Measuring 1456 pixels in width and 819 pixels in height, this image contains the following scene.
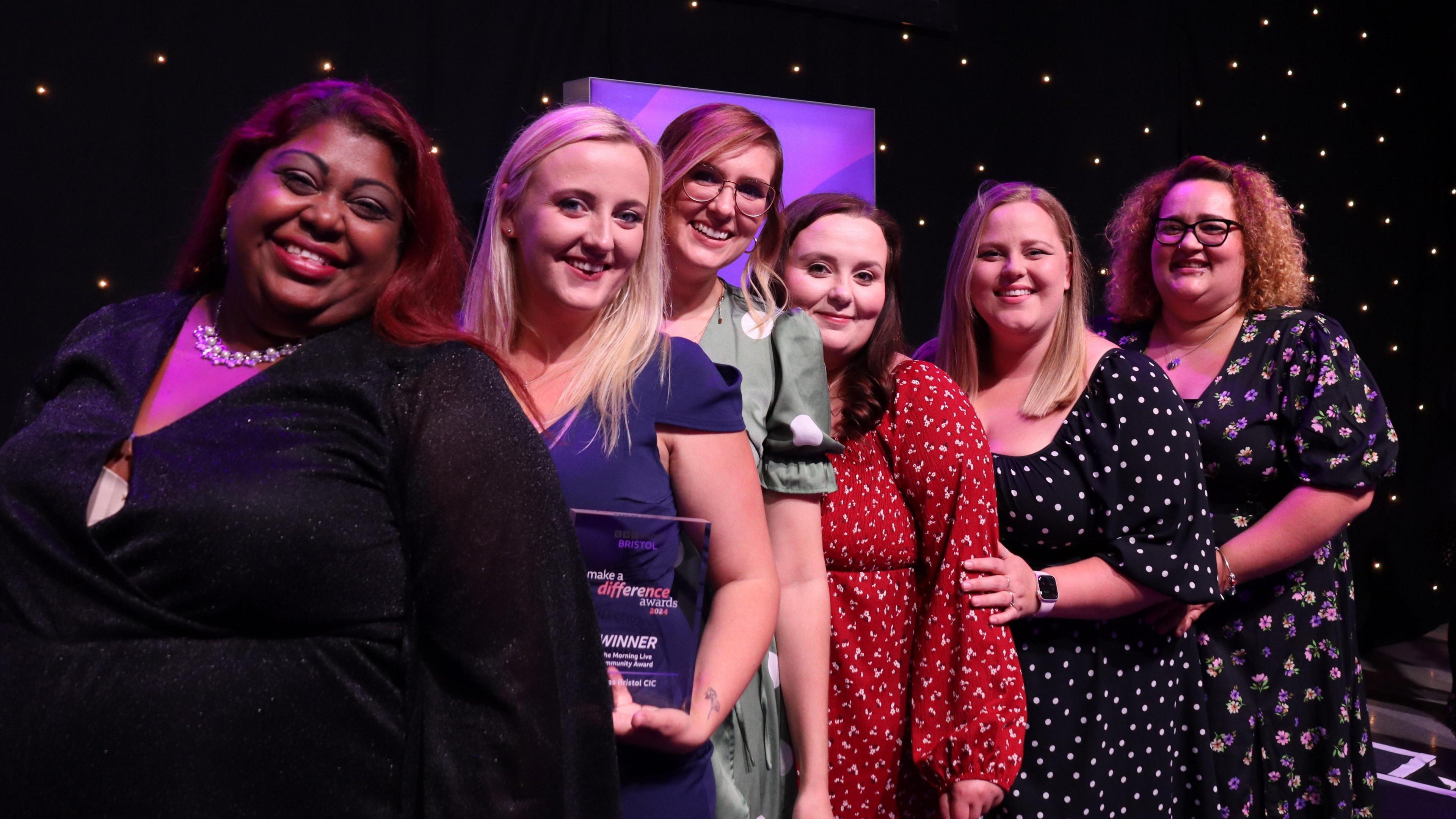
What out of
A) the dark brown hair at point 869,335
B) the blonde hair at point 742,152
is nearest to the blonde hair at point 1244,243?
the dark brown hair at point 869,335

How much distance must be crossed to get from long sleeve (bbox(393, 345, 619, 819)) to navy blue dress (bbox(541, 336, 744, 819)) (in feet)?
0.87

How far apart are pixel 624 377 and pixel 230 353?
0.46 m

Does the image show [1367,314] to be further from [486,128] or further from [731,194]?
[731,194]

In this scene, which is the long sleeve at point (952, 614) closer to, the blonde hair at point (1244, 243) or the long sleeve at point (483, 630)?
the long sleeve at point (483, 630)

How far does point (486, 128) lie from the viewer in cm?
368

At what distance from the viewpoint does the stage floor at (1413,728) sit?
12.3 feet

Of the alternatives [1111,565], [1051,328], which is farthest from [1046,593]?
[1051,328]

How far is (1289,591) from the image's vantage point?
8.20 ft

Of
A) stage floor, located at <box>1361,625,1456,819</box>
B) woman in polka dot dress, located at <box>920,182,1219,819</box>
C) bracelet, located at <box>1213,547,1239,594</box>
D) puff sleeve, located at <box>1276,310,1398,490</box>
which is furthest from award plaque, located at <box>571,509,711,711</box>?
stage floor, located at <box>1361,625,1456,819</box>

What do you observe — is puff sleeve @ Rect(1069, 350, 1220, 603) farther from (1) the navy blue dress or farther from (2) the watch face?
(1) the navy blue dress

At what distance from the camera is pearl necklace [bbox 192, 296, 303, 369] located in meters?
1.11

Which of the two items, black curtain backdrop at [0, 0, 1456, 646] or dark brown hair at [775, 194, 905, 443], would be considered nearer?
dark brown hair at [775, 194, 905, 443]

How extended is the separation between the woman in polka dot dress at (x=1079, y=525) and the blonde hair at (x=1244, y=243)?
25.4 inches

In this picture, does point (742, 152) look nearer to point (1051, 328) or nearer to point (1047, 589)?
point (1051, 328)
